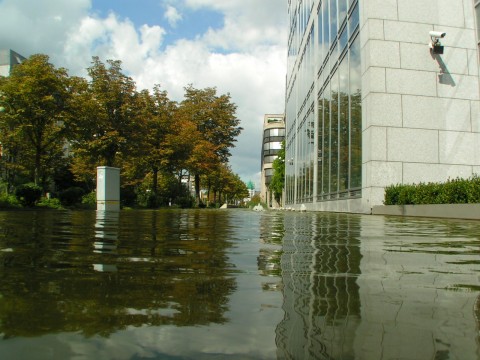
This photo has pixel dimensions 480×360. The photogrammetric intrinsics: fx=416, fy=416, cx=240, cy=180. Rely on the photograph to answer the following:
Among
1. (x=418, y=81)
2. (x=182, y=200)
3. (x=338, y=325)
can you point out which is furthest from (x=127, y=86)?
(x=338, y=325)

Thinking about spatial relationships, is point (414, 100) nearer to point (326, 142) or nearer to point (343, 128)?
point (343, 128)

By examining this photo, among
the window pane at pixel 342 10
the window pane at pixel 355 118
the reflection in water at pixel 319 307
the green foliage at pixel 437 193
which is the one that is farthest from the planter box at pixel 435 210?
the window pane at pixel 342 10

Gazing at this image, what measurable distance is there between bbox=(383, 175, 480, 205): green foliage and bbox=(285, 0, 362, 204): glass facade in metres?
2.03

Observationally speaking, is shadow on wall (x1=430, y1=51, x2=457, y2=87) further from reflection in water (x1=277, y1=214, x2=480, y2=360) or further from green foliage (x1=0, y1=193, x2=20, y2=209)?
green foliage (x1=0, y1=193, x2=20, y2=209)

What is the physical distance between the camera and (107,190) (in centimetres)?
2191

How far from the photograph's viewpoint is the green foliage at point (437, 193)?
9.69m

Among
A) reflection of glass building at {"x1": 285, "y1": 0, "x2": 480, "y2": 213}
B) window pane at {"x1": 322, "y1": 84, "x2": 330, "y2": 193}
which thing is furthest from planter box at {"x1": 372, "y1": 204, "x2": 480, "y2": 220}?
window pane at {"x1": 322, "y1": 84, "x2": 330, "y2": 193}

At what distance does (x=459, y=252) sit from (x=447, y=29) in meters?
13.7

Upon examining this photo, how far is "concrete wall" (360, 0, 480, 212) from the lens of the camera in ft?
45.0

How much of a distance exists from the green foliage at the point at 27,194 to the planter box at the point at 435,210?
18.5 m

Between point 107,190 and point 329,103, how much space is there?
40.1 feet

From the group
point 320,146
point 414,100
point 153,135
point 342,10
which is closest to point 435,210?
point 414,100

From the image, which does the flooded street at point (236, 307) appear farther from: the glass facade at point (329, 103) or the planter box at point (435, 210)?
the glass facade at point (329, 103)

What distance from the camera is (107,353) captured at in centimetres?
104
